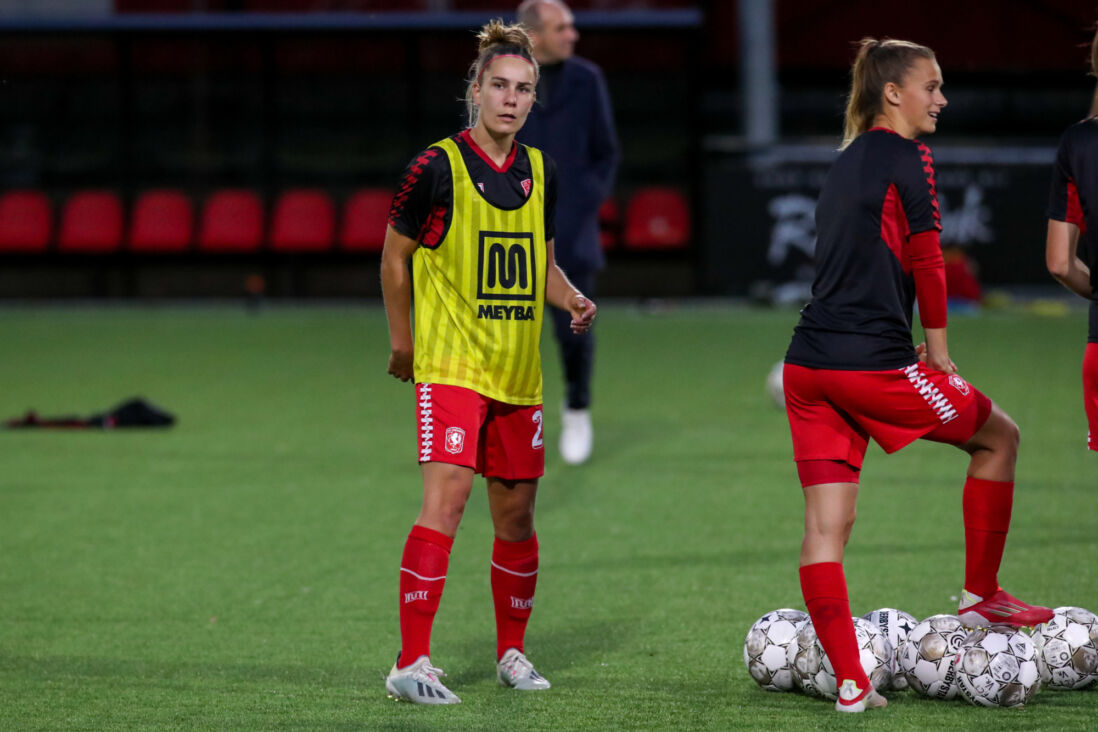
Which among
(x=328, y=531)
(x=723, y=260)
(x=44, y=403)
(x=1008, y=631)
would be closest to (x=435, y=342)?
(x=1008, y=631)

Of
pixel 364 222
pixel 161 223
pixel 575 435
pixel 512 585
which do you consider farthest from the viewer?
pixel 161 223

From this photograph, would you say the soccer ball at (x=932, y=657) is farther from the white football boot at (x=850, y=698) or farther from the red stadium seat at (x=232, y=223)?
the red stadium seat at (x=232, y=223)

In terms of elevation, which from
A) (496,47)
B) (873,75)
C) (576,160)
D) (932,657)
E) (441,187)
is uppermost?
(496,47)

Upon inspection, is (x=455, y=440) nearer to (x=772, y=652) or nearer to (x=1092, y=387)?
(x=772, y=652)

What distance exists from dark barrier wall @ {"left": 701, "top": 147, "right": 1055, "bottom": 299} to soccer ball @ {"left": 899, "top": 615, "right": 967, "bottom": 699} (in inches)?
514

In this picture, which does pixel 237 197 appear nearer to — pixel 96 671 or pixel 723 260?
pixel 723 260

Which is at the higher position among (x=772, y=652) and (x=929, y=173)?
(x=929, y=173)

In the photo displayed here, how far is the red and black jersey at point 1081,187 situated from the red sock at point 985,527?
491mm

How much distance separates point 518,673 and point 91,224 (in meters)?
16.7

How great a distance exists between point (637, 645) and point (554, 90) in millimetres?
3897

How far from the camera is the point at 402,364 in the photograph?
4148mm

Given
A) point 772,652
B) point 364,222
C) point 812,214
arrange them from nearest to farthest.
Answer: point 772,652
point 812,214
point 364,222

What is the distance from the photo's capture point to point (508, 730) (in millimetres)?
3754

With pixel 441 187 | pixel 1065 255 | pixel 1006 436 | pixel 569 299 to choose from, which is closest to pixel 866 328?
pixel 1006 436
